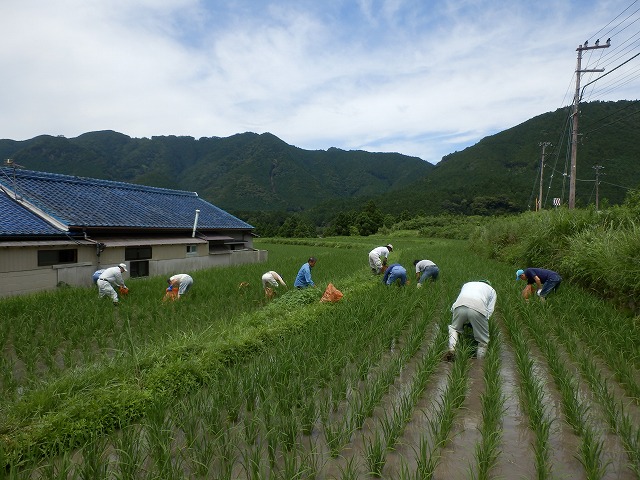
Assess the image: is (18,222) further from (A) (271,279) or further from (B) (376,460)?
(B) (376,460)

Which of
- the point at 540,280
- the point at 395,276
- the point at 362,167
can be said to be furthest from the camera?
the point at 362,167

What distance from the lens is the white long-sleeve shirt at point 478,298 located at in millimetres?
4490

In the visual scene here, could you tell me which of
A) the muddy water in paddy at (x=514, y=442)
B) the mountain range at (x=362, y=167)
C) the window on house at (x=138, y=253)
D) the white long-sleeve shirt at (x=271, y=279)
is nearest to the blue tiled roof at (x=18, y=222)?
the window on house at (x=138, y=253)

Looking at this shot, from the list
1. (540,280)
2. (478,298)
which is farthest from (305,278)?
(540,280)

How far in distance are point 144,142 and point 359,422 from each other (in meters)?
89.3

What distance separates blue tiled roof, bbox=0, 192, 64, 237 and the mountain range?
26118mm

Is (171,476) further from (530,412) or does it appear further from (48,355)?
(48,355)

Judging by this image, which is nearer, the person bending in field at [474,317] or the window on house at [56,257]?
the person bending in field at [474,317]

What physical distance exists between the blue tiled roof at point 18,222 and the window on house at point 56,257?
0.53 metres

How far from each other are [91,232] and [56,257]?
64.9 inches

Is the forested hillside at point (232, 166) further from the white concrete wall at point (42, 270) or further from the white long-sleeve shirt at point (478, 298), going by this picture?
the white long-sleeve shirt at point (478, 298)

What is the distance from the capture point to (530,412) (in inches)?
120

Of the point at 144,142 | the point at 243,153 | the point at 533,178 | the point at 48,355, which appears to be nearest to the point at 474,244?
the point at 48,355

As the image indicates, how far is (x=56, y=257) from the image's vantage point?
33.8 feet
